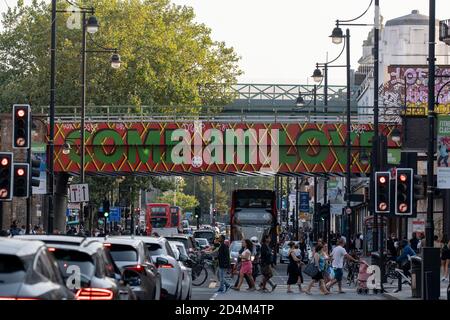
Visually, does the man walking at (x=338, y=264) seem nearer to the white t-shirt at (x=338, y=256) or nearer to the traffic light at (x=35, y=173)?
the white t-shirt at (x=338, y=256)

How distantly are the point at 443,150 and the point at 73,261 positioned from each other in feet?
61.8

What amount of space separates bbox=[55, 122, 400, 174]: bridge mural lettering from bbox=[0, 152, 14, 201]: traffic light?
36839 millimetres

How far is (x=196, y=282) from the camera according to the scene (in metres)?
48.9

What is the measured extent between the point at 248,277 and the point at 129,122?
28.8m

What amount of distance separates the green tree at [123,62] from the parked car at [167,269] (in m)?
59.0

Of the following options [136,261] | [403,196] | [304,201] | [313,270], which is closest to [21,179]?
[403,196]

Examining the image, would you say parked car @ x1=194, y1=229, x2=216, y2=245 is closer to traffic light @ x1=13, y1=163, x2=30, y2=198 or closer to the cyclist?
the cyclist

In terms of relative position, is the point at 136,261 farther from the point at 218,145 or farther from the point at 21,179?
the point at 218,145

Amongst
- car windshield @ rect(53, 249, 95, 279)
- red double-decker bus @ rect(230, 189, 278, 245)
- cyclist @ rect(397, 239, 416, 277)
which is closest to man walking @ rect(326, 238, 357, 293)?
cyclist @ rect(397, 239, 416, 277)

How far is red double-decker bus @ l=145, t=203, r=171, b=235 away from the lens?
→ 9562 centimetres

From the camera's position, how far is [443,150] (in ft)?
113
